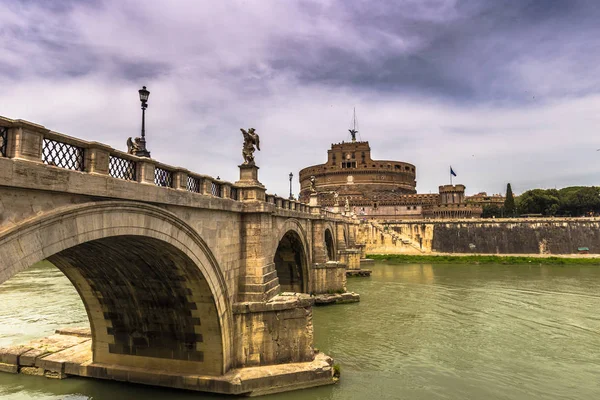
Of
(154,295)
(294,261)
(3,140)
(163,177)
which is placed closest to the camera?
(3,140)

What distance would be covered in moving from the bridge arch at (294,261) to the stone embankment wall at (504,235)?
33.2 metres

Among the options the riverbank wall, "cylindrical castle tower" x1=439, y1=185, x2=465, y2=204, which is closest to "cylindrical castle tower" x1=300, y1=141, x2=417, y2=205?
"cylindrical castle tower" x1=439, y1=185, x2=465, y2=204

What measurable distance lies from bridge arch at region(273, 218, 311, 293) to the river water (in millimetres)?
2307

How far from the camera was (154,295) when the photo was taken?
1134cm

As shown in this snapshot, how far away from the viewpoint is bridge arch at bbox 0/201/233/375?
911cm

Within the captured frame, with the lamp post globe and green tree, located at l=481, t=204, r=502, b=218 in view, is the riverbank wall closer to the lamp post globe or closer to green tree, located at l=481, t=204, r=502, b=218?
green tree, located at l=481, t=204, r=502, b=218

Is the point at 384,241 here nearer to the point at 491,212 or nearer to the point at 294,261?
the point at 491,212

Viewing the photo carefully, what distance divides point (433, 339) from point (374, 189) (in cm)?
6358

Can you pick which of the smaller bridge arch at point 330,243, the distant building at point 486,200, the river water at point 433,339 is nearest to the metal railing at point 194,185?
the river water at point 433,339

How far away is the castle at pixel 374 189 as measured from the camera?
70938 mm

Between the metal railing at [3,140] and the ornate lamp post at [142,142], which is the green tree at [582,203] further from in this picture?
the metal railing at [3,140]

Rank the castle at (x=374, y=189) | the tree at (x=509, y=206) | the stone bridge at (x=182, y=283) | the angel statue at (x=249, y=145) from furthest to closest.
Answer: the castle at (x=374, y=189)
the tree at (x=509, y=206)
the angel statue at (x=249, y=145)
the stone bridge at (x=182, y=283)

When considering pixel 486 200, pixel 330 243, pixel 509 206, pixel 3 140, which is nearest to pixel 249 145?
pixel 3 140

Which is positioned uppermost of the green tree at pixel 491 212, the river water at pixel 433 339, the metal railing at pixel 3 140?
the green tree at pixel 491 212
